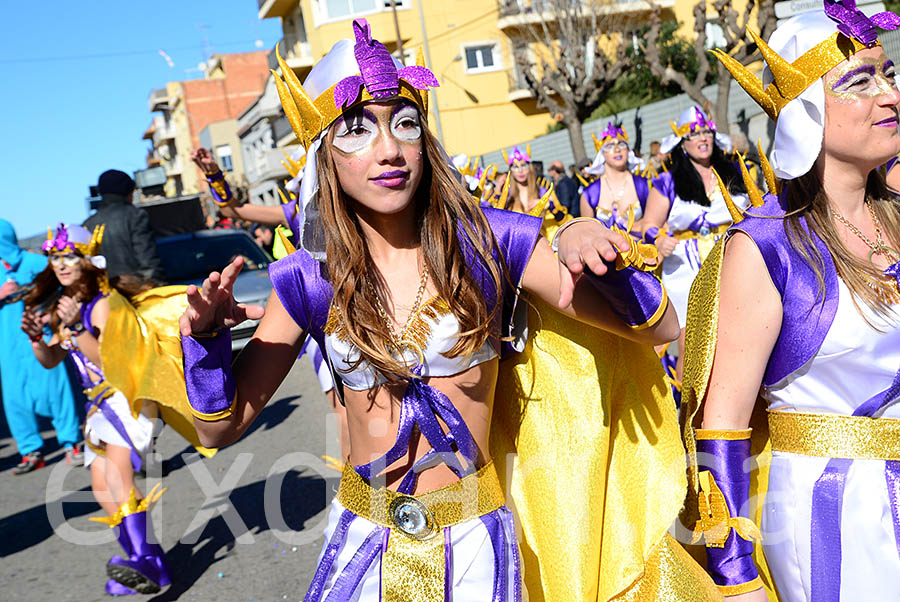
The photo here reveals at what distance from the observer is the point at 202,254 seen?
36.5ft

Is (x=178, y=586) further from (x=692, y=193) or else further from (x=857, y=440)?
(x=692, y=193)

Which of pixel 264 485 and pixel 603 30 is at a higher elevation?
pixel 603 30

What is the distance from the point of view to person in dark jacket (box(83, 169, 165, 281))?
7.16 meters

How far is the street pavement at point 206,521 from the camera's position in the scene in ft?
15.2

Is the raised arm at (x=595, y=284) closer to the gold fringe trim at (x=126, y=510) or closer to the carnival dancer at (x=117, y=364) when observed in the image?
the carnival dancer at (x=117, y=364)

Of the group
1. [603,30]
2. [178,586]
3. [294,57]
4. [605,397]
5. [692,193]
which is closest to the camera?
[605,397]

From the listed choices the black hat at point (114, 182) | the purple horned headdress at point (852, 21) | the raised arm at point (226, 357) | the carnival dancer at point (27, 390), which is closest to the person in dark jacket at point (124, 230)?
the black hat at point (114, 182)

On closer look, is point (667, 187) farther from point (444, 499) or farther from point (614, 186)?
point (444, 499)

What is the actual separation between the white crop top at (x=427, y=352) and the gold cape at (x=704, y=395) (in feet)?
1.76

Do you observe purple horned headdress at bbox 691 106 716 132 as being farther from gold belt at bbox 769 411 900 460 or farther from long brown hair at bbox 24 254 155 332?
gold belt at bbox 769 411 900 460

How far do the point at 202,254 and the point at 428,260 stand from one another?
31.3 ft

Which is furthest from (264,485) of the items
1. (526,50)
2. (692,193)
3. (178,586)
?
(526,50)

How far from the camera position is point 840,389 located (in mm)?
1959

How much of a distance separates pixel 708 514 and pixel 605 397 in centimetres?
40
